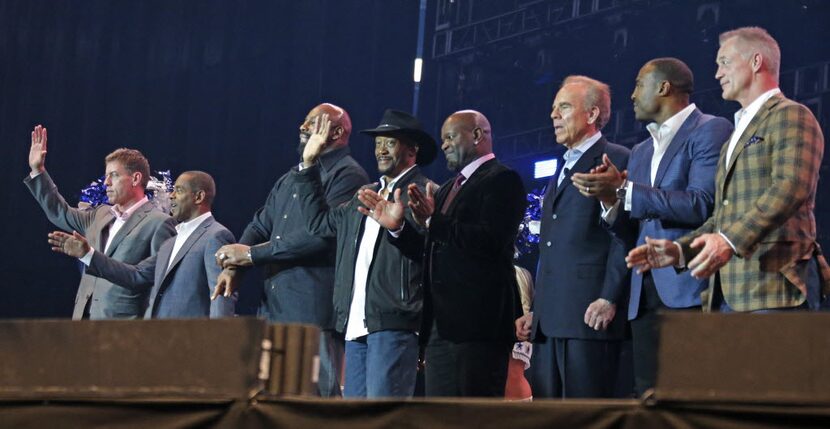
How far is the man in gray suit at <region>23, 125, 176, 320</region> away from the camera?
501 cm

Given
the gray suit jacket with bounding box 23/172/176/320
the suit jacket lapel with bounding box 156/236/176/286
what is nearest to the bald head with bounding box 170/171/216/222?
the suit jacket lapel with bounding box 156/236/176/286

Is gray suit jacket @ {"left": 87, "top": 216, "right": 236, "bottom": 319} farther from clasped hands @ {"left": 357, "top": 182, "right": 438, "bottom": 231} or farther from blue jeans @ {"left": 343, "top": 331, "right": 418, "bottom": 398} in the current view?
clasped hands @ {"left": 357, "top": 182, "right": 438, "bottom": 231}

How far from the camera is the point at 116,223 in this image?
5.22 metres

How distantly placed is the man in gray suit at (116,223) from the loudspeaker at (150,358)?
3614 mm

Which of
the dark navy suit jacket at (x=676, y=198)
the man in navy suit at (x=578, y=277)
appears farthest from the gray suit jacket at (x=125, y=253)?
the dark navy suit jacket at (x=676, y=198)

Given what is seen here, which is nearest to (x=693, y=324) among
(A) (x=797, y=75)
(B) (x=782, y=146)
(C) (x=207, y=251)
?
(B) (x=782, y=146)

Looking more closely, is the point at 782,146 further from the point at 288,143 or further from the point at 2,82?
the point at 2,82

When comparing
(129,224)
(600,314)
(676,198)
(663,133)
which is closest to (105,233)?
(129,224)

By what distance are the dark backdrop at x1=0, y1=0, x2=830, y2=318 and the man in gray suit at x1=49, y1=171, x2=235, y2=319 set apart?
3.39 m

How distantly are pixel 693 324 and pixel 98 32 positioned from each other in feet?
24.8

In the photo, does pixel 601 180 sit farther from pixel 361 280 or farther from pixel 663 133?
pixel 361 280

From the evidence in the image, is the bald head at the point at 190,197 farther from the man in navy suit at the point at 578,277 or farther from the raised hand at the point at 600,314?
the raised hand at the point at 600,314

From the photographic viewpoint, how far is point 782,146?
272 cm

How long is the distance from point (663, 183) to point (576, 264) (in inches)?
15.6
